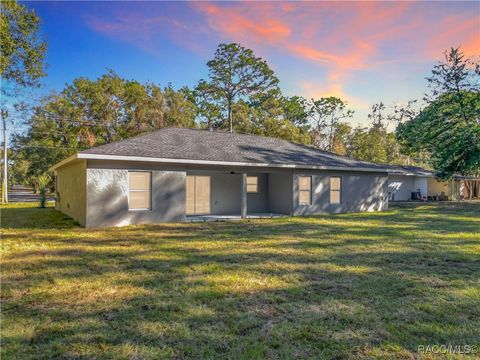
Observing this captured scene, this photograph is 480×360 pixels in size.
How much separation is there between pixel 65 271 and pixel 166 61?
1313cm

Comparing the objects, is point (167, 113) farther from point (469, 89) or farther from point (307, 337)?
point (307, 337)

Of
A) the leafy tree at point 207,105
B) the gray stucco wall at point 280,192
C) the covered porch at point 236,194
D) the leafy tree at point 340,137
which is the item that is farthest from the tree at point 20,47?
the leafy tree at point 340,137

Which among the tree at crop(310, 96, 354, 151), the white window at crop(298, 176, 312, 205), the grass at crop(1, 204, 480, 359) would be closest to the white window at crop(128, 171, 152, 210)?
the grass at crop(1, 204, 480, 359)

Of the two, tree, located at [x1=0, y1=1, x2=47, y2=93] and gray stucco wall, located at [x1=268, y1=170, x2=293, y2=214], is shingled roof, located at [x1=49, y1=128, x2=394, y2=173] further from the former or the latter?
tree, located at [x1=0, y1=1, x2=47, y2=93]

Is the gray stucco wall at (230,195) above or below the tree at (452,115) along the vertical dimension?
below

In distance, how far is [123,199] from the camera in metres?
10.7

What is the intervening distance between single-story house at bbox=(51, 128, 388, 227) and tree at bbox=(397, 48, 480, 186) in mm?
5952

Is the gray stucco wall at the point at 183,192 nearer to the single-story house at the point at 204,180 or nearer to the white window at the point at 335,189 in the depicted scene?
the single-story house at the point at 204,180

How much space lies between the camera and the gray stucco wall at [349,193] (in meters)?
14.5

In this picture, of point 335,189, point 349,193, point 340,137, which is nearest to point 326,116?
point 340,137

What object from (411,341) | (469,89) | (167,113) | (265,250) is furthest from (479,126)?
(167,113)

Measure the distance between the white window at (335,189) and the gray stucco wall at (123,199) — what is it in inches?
300

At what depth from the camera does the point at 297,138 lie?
104 feet

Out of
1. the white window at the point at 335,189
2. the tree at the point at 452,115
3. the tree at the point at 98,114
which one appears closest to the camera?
the white window at the point at 335,189
